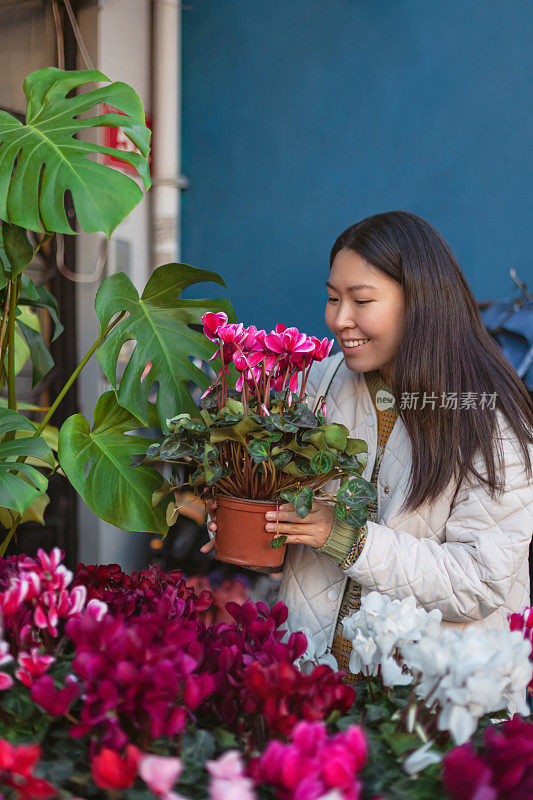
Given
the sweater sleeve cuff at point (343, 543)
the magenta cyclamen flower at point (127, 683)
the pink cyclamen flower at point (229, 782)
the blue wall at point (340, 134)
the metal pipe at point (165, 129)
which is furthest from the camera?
the metal pipe at point (165, 129)

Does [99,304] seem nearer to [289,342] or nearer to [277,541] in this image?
[289,342]

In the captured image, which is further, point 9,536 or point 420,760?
point 9,536

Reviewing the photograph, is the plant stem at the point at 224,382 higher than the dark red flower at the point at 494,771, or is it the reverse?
the plant stem at the point at 224,382

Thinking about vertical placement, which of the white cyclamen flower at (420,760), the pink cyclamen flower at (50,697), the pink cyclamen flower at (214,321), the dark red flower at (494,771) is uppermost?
the pink cyclamen flower at (214,321)

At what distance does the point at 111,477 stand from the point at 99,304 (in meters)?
0.29

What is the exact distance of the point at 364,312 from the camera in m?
1.31

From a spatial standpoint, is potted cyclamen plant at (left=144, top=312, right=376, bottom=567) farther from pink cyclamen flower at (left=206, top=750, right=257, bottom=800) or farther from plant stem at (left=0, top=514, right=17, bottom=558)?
pink cyclamen flower at (left=206, top=750, right=257, bottom=800)

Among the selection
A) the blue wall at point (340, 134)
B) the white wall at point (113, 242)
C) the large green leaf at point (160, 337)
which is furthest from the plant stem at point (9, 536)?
the blue wall at point (340, 134)

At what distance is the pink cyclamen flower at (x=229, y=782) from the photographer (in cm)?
54

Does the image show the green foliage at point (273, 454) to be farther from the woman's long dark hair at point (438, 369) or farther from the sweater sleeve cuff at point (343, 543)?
the woman's long dark hair at point (438, 369)

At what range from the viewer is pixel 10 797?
0.62 meters

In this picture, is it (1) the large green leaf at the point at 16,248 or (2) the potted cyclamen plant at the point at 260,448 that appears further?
(1) the large green leaf at the point at 16,248

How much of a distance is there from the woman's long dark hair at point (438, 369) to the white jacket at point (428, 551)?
2cm

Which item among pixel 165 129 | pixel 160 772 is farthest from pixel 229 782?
pixel 165 129
